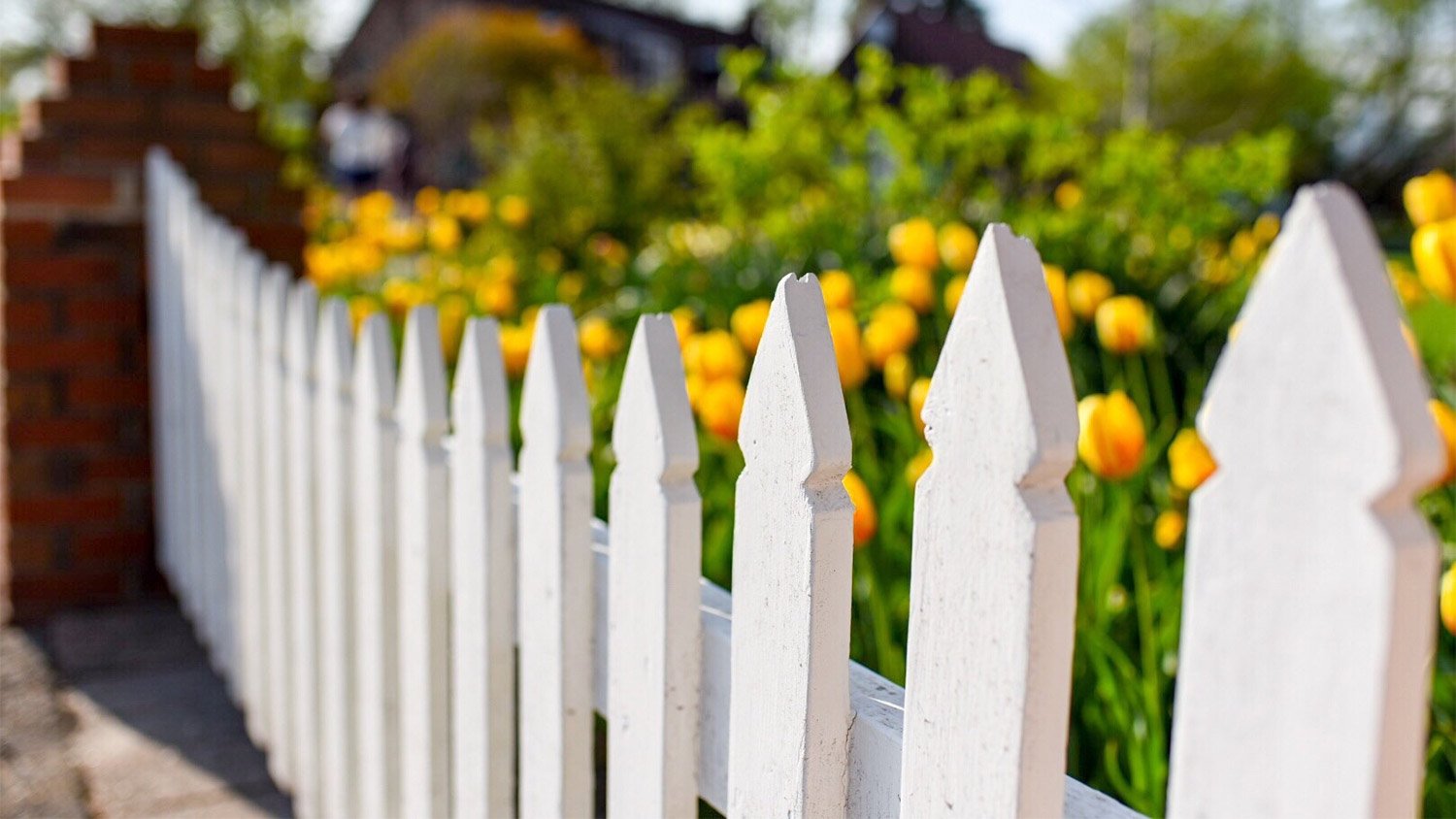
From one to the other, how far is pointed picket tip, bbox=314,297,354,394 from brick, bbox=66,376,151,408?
1.60 metres

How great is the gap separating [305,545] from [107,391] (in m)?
1.47

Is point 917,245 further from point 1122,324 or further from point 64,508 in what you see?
point 64,508

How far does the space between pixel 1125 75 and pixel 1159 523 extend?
2675cm

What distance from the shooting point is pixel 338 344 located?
1933mm

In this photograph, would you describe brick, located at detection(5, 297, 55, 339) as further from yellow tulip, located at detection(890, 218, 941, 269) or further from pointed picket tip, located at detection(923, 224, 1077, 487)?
pointed picket tip, located at detection(923, 224, 1077, 487)

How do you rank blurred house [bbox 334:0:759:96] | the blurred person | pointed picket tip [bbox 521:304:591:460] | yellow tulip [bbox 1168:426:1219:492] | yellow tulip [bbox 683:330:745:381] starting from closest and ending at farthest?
pointed picket tip [bbox 521:304:591:460]
yellow tulip [bbox 1168:426:1219:492]
yellow tulip [bbox 683:330:745:381]
blurred house [bbox 334:0:759:96]
the blurred person

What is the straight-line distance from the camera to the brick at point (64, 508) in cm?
318

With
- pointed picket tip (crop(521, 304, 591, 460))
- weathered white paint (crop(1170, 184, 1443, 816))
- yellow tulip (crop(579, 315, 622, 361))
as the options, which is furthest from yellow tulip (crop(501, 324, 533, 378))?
weathered white paint (crop(1170, 184, 1443, 816))

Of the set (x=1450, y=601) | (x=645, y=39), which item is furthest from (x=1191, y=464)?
(x=645, y=39)

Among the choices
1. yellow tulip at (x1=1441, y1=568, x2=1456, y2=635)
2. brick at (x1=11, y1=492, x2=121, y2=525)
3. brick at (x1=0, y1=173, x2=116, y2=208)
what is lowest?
brick at (x1=11, y1=492, x2=121, y2=525)

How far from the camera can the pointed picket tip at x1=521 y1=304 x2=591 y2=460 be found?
4.19ft

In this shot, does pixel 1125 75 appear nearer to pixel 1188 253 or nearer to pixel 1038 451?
pixel 1188 253

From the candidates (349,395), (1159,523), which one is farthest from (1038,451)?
(349,395)

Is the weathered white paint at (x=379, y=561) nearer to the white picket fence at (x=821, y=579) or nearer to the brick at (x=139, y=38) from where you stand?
the white picket fence at (x=821, y=579)
